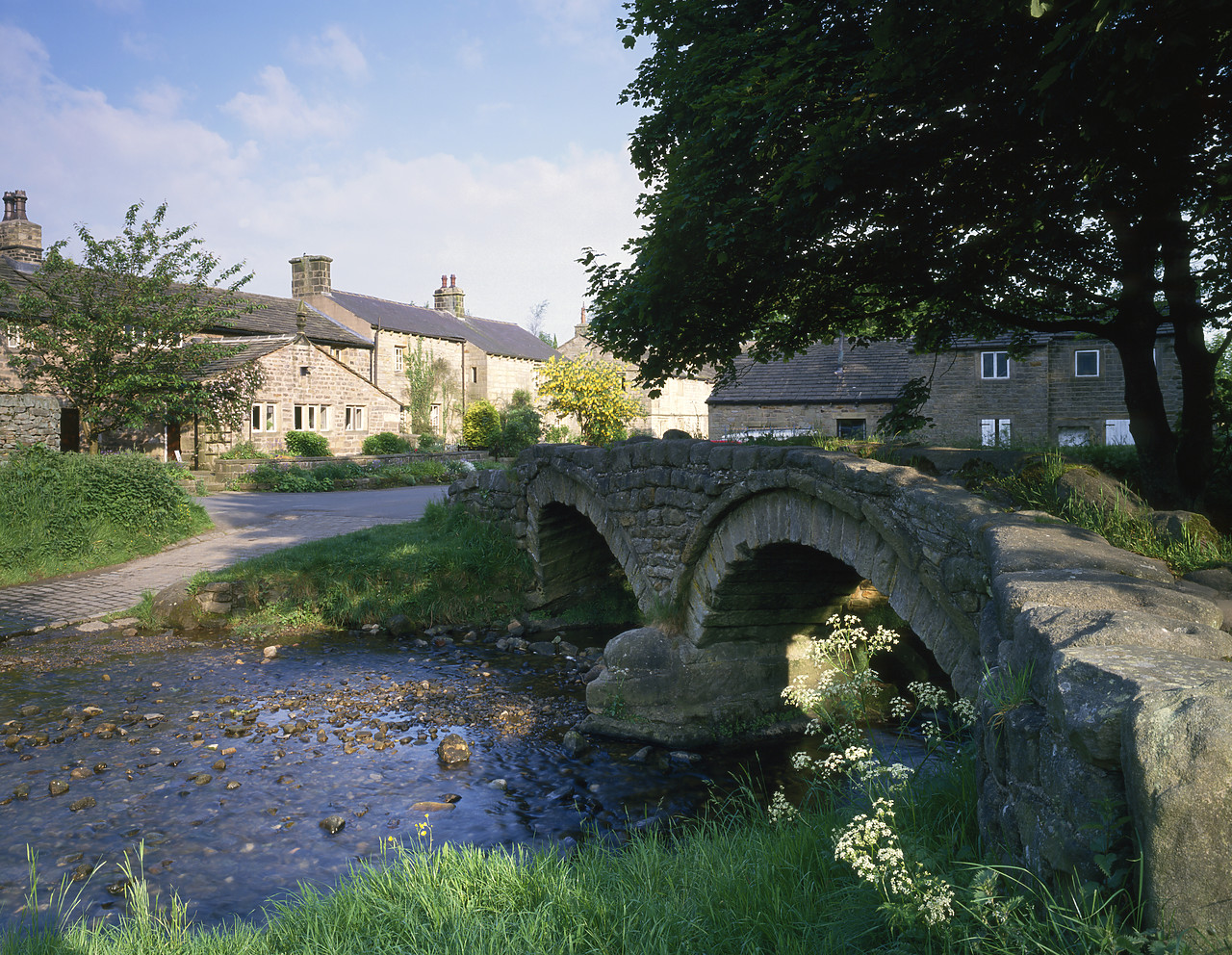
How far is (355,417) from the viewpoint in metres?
33.2

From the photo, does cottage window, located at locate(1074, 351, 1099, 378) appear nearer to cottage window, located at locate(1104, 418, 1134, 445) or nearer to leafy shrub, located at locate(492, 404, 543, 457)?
cottage window, located at locate(1104, 418, 1134, 445)

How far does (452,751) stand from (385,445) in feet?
84.7

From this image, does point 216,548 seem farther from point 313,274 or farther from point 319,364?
point 313,274

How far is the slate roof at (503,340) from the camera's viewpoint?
4631 centimetres

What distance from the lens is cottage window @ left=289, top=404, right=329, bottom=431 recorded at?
30891mm

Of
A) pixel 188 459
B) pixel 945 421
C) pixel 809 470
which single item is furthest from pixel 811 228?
pixel 188 459

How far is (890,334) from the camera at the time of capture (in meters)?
11.0

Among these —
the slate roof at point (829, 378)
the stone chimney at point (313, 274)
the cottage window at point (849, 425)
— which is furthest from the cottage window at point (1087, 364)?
the stone chimney at point (313, 274)

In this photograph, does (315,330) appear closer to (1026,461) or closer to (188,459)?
(188,459)

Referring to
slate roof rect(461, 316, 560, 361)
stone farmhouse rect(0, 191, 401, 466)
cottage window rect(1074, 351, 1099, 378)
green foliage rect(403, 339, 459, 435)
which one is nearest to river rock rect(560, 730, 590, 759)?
stone farmhouse rect(0, 191, 401, 466)

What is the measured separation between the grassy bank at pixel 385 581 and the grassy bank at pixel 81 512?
3198 mm

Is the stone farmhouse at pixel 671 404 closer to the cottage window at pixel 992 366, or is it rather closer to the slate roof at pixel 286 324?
the slate roof at pixel 286 324

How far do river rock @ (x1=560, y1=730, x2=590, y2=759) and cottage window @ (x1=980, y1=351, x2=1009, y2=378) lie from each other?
2308 cm

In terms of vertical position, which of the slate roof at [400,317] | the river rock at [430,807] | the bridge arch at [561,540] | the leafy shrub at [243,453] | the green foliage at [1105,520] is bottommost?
the river rock at [430,807]
